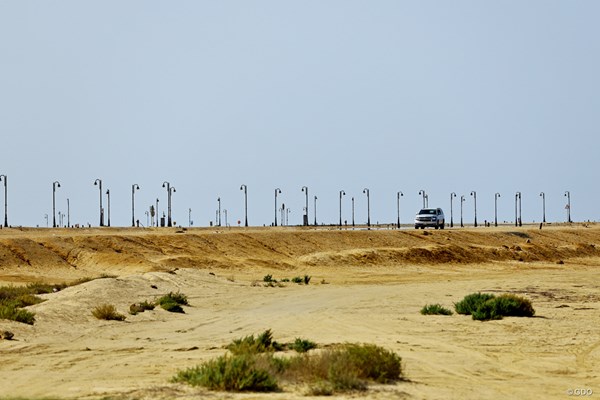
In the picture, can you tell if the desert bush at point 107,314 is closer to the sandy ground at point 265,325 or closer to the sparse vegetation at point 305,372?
the sandy ground at point 265,325

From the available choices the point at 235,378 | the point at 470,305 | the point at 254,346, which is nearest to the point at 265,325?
the point at 470,305

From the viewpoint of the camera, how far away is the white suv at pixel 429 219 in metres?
92.2

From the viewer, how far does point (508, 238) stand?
275 feet

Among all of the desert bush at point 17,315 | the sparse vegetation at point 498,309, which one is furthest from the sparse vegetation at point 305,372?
the sparse vegetation at point 498,309

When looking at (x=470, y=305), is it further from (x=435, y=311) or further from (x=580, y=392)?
(x=580, y=392)

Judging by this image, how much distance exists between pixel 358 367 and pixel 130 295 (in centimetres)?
1868

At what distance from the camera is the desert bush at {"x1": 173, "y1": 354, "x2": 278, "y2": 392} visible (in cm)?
1283

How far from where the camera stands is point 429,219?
3634 inches

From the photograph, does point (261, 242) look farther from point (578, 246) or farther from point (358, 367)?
point (358, 367)

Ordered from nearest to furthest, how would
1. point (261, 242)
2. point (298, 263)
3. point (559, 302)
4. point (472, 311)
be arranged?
point (472, 311)
point (559, 302)
point (298, 263)
point (261, 242)

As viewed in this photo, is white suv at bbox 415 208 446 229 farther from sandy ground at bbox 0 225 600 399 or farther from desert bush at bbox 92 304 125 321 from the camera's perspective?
desert bush at bbox 92 304 125 321

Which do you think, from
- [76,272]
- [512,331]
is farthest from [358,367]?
[76,272]

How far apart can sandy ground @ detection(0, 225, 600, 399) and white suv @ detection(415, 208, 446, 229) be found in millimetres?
32167

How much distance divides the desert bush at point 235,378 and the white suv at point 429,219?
262ft
